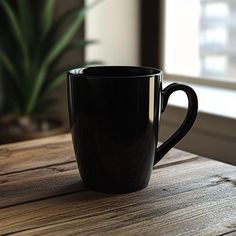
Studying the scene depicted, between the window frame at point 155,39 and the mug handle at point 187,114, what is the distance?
32.1 inches

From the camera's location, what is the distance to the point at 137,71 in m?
0.69

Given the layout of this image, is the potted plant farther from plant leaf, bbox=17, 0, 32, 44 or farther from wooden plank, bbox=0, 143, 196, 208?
wooden plank, bbox=0, 143, 196, 208

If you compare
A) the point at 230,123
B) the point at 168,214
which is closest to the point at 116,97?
the point at 168,214

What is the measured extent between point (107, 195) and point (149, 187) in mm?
60

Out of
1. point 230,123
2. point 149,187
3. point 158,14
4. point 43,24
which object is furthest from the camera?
point 43,24

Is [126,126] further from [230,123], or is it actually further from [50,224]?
[230,123]

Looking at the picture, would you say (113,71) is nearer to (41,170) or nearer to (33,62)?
(41,170)

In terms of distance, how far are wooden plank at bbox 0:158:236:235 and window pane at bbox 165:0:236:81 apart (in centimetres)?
86

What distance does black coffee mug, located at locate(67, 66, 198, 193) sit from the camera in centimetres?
60

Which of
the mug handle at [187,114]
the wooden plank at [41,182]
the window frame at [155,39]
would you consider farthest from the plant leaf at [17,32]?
the mug handle at [187,114]

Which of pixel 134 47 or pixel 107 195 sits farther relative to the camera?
pixel 134 47

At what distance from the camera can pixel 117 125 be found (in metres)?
0.61

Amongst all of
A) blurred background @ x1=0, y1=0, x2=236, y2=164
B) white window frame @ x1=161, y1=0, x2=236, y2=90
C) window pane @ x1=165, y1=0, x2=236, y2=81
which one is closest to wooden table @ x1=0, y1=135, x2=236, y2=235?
blurred background @ x1=0, y1=0, x2=236, y2=164

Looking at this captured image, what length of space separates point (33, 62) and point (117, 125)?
1.18 m
